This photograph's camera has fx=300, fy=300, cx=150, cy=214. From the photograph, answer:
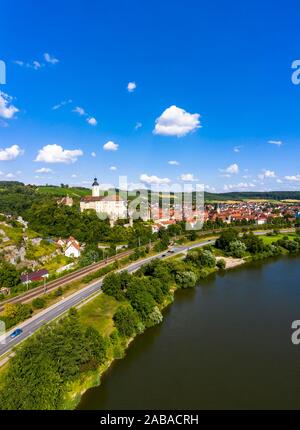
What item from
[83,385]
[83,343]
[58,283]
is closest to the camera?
[83,385]

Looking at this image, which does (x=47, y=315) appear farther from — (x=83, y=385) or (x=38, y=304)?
(x=83, y=385)

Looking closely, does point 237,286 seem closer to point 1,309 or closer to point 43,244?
point 1,309

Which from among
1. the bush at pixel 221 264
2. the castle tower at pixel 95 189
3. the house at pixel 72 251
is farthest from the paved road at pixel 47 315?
the castle tower at pixel 95 189

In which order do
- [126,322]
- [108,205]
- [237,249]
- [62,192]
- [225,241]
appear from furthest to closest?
1. [62,192]
2. [108,205]
3. [225,241]
4. [237,249]
5. [126,322]

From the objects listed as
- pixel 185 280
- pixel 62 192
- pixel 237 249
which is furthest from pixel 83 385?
pixel 62 192

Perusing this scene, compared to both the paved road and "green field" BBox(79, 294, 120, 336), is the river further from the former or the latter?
the paved road

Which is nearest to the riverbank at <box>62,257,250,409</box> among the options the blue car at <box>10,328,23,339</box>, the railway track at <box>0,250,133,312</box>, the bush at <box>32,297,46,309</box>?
the blue car at <box>10,328,23,339</box>

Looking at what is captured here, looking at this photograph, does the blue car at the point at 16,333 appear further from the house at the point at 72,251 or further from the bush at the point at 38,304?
the house at the point at 72,251

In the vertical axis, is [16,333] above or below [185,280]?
above

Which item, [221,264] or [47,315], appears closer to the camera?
[47,315]
